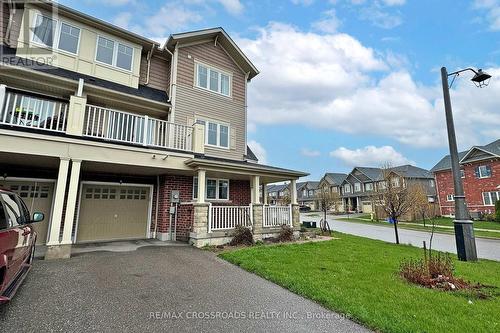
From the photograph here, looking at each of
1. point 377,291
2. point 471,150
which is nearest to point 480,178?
point 471,150

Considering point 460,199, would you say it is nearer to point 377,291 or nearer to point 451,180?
point 377,291

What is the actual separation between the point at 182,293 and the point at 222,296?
0.75m

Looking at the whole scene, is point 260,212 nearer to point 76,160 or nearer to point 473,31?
point 76,160

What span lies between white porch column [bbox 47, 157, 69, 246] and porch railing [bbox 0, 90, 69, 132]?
49.3 inches

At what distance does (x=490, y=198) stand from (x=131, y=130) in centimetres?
3646

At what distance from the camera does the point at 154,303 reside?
418 centimetres

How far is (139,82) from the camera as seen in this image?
12453 mm

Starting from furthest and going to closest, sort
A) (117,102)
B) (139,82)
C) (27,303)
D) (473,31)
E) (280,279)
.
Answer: (139,82)
(473,31)
(117,102)
(280,279)
(27,303)

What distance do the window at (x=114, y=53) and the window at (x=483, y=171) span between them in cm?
3654

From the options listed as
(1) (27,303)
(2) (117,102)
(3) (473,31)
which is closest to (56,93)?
(2) (117,102)

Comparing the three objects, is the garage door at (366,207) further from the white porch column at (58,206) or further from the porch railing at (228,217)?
the white porch column at (58,206)

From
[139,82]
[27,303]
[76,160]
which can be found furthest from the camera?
[139,82]

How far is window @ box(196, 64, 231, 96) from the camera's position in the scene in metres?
13.2

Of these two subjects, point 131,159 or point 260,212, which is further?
point 260,212
